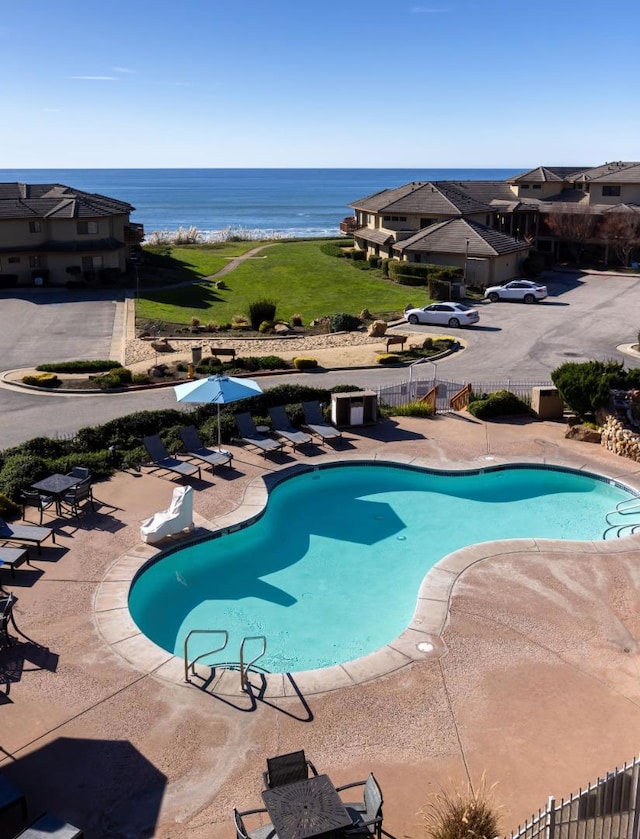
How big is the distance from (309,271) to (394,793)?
54.7m

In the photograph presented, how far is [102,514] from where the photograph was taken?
18.4 m

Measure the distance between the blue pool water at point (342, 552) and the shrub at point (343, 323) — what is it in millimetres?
22037

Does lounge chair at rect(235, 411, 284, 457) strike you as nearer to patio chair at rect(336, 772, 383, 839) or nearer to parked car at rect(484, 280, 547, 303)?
patio chair at rect(336, 772, 383, 839)

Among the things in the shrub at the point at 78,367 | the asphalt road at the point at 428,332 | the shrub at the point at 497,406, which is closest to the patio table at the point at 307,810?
the asphalt road at the point at 428,332

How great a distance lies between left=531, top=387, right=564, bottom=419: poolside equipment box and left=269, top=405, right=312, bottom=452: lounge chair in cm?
851

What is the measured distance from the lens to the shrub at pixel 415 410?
26.7 m

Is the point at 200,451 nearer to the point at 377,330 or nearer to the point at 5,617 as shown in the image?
the point at 5,617

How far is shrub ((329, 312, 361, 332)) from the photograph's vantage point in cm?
4316

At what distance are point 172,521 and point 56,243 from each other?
4459 cm

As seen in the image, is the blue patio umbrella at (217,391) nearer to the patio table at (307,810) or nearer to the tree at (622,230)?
the patio table at (307,810)

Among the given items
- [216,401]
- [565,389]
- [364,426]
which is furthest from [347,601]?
[565,389]

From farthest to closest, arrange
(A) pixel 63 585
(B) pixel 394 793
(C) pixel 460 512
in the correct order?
(C) pixel 460 512, (A) pixel 63 585, (B) pixel 394 793

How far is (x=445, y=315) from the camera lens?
44.2m

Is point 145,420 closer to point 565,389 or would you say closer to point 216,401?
point 216,401
